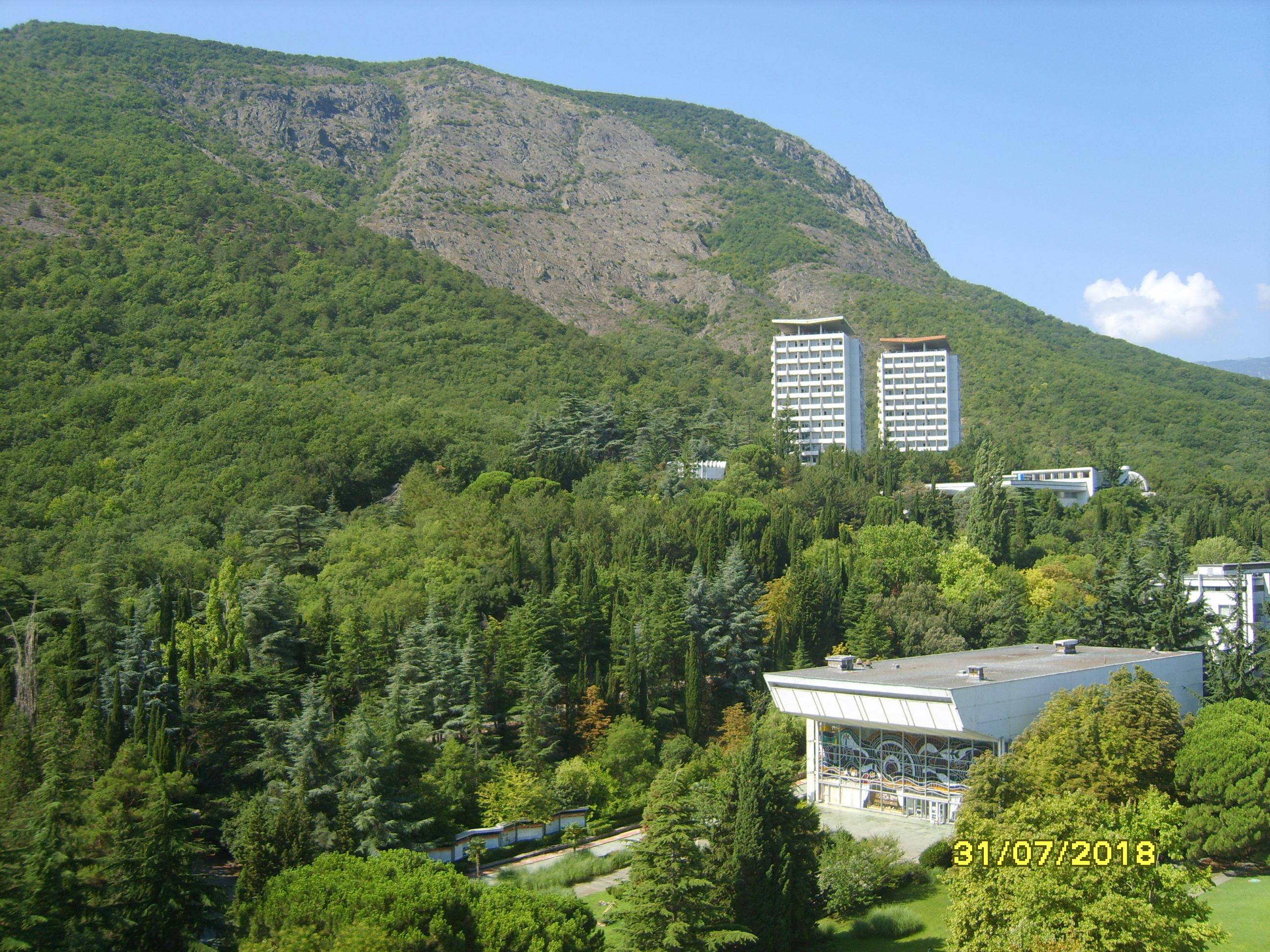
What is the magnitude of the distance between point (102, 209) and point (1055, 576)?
2937 inches

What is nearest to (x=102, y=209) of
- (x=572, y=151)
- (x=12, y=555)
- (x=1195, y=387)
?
(x=12, y=555)

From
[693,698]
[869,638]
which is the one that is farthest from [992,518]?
[693,698]

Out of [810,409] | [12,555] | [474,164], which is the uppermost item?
[474,164]

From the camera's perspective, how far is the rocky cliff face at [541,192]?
5261 inches

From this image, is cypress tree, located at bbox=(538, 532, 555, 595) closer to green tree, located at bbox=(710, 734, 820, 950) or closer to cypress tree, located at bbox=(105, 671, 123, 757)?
cypress tree, located at bbox=(105, 671, 123, 757)

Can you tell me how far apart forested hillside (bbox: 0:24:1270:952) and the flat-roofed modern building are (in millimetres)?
2302

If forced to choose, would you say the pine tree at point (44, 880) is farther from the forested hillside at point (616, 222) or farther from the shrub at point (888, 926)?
the forested hillside at point (616, 222)

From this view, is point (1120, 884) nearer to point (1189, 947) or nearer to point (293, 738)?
point (1189, 947)

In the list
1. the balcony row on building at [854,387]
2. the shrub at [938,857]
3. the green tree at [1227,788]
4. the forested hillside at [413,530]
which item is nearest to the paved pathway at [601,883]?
the forested hillside at [413,530]

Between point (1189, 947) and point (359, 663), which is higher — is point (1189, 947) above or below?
below

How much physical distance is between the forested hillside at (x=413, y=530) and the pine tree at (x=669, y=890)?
0.15 m

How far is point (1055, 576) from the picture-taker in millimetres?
65000

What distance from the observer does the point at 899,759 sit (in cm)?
4294

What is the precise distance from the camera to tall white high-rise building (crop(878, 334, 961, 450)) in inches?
4186
